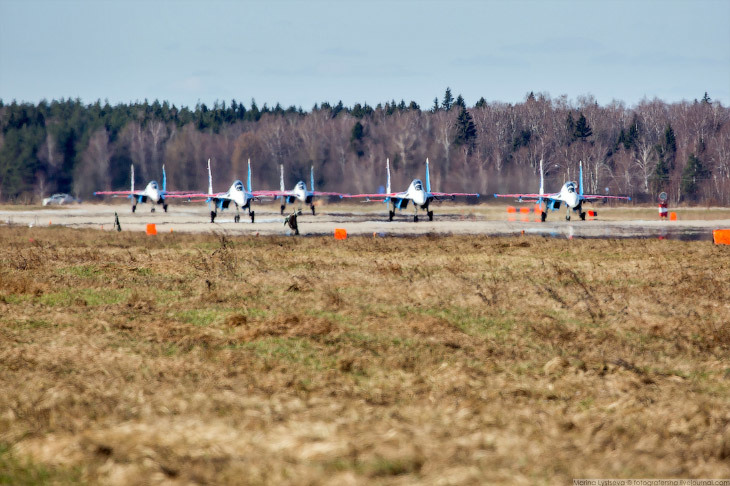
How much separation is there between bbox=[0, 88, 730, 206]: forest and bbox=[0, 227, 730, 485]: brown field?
74.3 m

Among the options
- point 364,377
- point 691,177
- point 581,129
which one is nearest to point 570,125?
point 581,129

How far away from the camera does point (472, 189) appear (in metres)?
90.5

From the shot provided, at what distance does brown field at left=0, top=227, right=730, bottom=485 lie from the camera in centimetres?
569

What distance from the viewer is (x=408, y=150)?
10562 cm

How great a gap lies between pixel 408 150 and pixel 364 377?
9838cm

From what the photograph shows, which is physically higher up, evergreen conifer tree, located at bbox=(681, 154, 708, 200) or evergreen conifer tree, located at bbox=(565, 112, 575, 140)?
evergreen conifer tree, located at bbox=(565, 112, 575, 140)

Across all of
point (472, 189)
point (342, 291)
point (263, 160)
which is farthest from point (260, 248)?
point (263, 160)

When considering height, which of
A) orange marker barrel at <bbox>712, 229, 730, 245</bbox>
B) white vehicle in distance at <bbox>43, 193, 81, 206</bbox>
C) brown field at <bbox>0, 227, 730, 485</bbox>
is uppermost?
white vehicle in distance at <bbox>43, 193, 81, 206</bbox>

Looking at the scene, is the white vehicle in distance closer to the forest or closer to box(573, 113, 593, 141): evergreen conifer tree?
the forest

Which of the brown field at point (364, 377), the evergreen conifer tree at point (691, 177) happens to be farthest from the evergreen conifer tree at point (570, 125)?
the brown field at point (364, 377)

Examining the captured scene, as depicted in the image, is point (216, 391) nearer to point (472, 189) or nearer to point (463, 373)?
point (463, 373)

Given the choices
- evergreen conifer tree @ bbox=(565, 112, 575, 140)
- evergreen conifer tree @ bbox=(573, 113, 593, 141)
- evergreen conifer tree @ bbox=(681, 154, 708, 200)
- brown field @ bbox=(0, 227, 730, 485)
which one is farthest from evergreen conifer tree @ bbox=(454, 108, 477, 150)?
brown field @ bbox=(0, 227, 730, 485)

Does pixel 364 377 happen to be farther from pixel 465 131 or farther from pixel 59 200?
pixel 465 131

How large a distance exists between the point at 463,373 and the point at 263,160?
106195 millimetres
